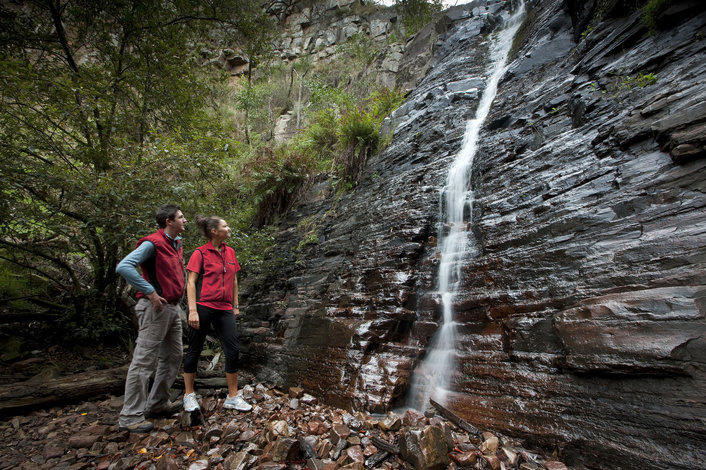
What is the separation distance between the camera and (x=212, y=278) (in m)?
3.20

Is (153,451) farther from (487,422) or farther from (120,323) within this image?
(120,323)

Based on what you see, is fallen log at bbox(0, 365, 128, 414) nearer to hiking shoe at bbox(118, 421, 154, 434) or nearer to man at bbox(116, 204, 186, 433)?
man at bbox(116, 204, 186, 433)

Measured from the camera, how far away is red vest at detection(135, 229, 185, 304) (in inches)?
116

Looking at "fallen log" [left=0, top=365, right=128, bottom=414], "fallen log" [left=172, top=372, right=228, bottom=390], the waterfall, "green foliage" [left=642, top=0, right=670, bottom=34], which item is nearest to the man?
"fallen log" [left=172, top=372, right=228, bottom=390]

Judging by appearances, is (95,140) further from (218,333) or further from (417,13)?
(417,13)

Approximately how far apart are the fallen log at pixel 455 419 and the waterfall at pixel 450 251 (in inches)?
5.9

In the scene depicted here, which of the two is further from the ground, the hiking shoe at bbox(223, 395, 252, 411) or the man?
the man

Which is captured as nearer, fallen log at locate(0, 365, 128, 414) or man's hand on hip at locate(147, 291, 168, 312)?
man's hand on hip at locate(147, 291, 168, 312)

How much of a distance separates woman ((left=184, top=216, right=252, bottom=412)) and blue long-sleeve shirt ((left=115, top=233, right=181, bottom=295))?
1.18 feet

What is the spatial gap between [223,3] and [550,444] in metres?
8.73

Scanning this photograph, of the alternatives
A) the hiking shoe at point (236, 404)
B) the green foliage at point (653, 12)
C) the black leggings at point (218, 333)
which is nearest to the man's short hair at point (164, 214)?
the black leggings at point (218, 333)

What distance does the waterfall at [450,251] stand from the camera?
3131 mm

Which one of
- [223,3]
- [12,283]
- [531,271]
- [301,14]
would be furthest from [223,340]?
[301,14]

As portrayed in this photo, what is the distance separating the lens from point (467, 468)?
6.60 feet
